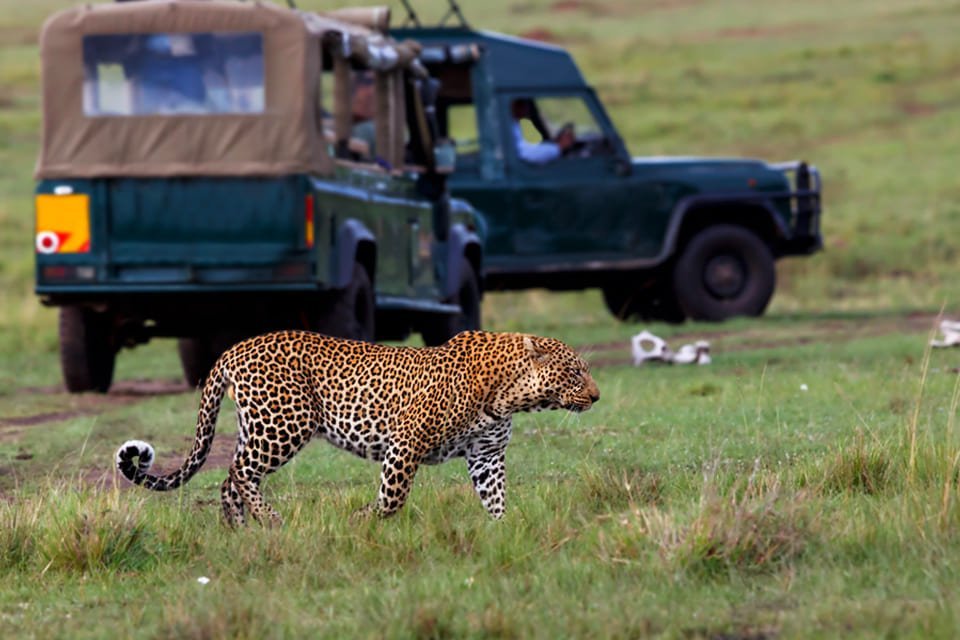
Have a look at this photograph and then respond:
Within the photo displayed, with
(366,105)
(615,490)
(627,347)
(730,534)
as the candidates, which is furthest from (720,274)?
(730,534)

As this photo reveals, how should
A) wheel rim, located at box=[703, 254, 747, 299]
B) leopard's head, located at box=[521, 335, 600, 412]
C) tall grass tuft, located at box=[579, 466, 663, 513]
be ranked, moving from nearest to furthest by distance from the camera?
leopard's head, located at box=[521, 335, 600, 412], tall grass tuft, located at box=[579, 466, 663, 513], wheel rim, located at box=[703, 254, 747, 299]

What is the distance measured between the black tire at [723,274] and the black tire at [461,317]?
384 cm

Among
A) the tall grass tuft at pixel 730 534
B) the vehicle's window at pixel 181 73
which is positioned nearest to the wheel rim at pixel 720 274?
the vehicle's window at pixel 181 73

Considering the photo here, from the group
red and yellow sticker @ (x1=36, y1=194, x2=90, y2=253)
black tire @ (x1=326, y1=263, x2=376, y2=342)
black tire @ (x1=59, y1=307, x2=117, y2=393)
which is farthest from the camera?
black tire @ (x1=59, y1=307, x2=117, y2=393)

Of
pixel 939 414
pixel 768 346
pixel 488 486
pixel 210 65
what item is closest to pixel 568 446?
pixel 939 414

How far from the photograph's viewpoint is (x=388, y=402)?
8.05 m

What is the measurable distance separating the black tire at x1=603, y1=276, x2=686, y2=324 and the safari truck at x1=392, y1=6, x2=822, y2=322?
0.02m

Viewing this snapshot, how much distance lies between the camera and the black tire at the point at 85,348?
1483 cm

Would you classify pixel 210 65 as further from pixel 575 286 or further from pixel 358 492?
pixel 575 286

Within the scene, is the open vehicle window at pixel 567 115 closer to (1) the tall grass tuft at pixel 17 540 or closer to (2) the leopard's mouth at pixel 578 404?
(2) the leopard's mouth at pixel 578 404

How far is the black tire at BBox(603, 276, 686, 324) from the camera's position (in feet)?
68.8

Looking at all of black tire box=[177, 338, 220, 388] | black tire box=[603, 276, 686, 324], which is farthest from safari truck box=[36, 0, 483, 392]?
black tire box=[603, 276, 686, 324]

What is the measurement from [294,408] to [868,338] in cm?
1044

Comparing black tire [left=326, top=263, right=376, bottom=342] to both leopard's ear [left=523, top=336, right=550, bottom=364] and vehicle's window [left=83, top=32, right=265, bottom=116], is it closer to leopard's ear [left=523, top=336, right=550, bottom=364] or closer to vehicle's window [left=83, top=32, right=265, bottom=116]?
vehicle's window [left=83, top=32, right=265, bottom=116]
